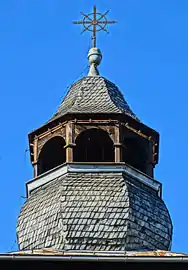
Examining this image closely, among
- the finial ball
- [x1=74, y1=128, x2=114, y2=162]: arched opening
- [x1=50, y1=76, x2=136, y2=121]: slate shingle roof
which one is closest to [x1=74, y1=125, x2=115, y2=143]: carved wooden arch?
[x1=74, y1=128, x2=114, y2=162]: arched opening

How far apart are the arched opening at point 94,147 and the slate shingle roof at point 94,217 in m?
1.43

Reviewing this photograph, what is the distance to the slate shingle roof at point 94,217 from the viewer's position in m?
33.2

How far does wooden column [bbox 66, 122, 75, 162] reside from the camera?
117ft

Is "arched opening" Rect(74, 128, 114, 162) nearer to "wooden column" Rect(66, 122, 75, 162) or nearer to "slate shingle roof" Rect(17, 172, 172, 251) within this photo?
"wooden column" Rect(66, 122, 75, 162)

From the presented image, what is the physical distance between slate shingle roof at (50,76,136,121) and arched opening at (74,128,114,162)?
58 cm

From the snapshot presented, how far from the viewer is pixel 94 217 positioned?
3350cm

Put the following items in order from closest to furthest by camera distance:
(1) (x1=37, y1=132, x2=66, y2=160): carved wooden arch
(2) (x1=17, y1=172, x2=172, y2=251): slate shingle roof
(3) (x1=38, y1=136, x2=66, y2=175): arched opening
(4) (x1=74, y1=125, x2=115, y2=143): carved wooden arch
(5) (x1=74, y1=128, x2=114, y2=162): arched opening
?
(2) (x1=17, y1=172, x2=172, y2=251): slate shingle roof, (4) (x1=74, y1=125, x2=115, y2=143): carved wooden arch, (5) (x1=74, y1=128, x2=114, y2=162): arched opening, (1) (x1=37, y1=132, x2=66, y2=160): carved wooden arch, (3) (x1=38, y1=136, x2=66, y2=175): arched opening

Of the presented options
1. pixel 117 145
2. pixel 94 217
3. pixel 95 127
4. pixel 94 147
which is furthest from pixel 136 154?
pixel 94 217

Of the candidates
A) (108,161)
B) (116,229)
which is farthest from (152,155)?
(116,229)

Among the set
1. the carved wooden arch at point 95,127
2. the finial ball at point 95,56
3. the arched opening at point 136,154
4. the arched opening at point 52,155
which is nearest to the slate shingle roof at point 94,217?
the carved wooden arch at point 95,127

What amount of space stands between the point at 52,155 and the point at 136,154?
2120 mm

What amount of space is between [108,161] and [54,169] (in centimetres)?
182
